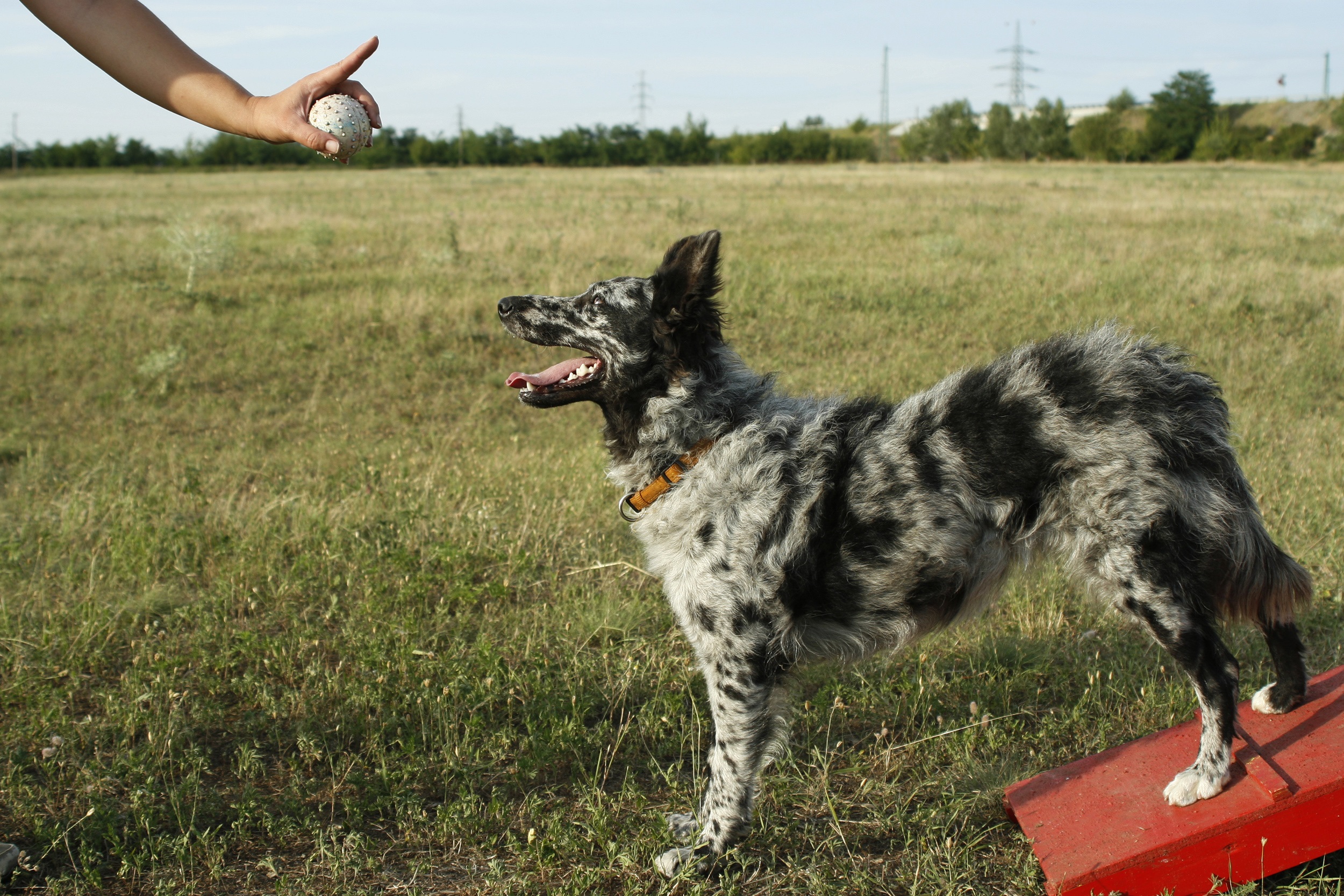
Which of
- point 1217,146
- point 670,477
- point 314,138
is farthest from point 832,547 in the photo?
point 1217,146

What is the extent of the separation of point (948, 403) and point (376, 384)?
7.26 meters

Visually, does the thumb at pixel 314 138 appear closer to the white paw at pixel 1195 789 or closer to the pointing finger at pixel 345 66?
the pointing finger at pixel 345 66

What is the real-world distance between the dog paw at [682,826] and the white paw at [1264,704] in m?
2.21

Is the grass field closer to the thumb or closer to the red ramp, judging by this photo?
the red ramp

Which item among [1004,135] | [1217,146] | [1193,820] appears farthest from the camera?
[1004,135]

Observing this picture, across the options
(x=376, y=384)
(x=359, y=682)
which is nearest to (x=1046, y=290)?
(x=376, y=384)

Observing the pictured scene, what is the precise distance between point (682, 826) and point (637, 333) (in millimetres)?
1907

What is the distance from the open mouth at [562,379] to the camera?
3740 millimetres

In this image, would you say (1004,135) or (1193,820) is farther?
(1004,135)

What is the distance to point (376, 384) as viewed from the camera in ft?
31.2

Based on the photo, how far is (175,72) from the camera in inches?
112

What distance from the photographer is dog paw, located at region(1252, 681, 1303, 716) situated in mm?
3584

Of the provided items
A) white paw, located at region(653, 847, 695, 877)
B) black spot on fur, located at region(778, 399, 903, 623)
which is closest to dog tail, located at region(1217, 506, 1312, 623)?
black spot on fur, located at region(778, 399, 903, 623)

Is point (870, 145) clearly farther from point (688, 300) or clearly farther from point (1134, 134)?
point (688, 300)
